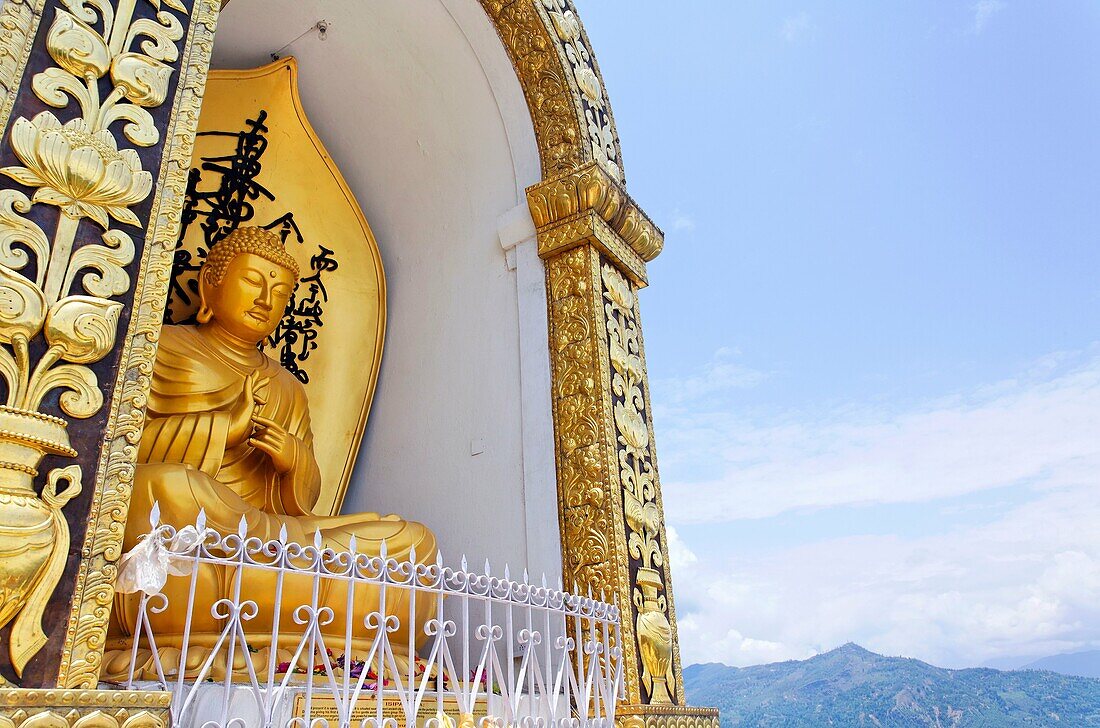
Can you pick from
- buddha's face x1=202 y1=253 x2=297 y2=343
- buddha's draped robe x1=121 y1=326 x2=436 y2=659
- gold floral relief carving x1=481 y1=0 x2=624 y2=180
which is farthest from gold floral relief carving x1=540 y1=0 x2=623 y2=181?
buddha's draped robe x1=121 y1=326 x2=436 y2=659

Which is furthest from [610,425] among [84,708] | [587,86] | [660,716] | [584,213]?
[84,708]

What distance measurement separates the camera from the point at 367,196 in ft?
17.9

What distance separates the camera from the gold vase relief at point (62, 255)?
182 cm

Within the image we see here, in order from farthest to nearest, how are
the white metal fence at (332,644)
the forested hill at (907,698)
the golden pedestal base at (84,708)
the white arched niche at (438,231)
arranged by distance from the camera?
1. the forested hill at (907,698)
2. the white arched niche at (438,231)
3. the white metal fence at (332,644)
4. the golden pedestal base at (84,708)

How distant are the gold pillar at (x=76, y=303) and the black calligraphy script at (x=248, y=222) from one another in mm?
2191

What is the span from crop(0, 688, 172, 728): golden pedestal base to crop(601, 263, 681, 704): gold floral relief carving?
2.27 meters

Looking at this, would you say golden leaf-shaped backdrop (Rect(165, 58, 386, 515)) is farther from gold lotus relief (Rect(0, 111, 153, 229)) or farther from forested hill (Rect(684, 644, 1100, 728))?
forested hill (Rect(684, 644, 1100, 728))

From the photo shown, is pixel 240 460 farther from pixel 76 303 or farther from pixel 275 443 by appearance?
pixel 76 303

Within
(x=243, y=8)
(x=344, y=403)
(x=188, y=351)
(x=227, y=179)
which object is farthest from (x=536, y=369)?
(x=243, y=8)

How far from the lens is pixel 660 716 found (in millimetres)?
3426

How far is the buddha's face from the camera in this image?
163 inches

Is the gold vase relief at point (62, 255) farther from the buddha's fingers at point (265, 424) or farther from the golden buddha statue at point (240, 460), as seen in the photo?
the buddha's fingers at point (265, 424)

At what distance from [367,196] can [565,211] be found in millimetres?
1687

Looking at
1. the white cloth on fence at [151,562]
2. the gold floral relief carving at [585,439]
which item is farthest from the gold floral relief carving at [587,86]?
the white cloth on fence at [151,562]
